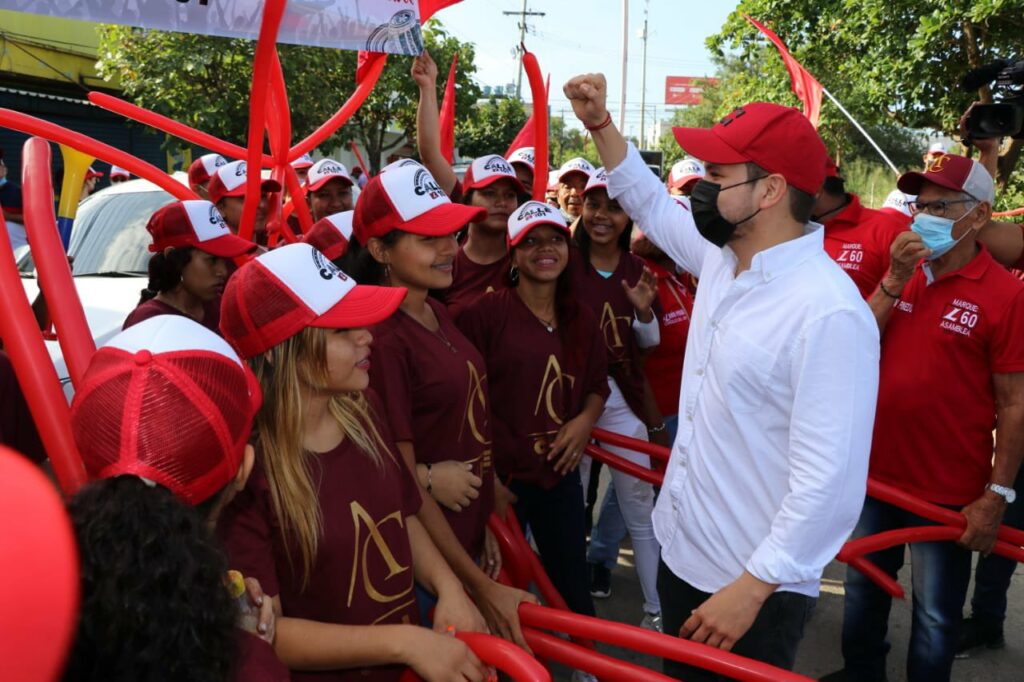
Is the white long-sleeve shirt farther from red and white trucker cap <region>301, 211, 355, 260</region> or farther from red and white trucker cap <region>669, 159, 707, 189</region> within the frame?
red and white trucker cap <region>669, 159, 707, 189</region>

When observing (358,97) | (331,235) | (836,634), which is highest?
(358,97)

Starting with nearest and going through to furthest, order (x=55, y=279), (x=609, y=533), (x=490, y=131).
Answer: (x=55, y=279) → (x=609, y=533) → (x=490, y=131)

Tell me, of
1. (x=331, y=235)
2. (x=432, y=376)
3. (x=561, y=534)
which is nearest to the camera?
Answer: (x=432, y=376)

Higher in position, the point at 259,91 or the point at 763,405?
the point at 259,91

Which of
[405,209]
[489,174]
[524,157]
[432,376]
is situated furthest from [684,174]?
[432,376]

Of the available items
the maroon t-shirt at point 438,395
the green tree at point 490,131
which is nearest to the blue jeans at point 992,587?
the maroon t-shirt at point 438,395

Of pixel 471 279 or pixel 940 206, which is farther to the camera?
pixel 471 279

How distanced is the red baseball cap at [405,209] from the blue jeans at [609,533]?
2183 mm

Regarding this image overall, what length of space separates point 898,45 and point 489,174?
9.93 meters

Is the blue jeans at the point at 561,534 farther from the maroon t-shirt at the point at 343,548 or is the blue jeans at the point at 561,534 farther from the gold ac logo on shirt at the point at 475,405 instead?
the maroon t-shirt at the point at 343,548

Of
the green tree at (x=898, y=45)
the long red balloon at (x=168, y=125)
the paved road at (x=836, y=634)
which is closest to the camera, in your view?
the long red balloon at (x=168, y=125)

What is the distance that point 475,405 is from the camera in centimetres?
284

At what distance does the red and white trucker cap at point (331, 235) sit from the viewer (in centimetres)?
400

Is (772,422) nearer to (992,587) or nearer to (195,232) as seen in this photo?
(195,232)
